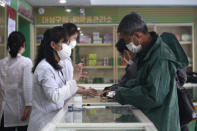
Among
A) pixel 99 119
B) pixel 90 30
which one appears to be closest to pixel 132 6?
pixel 90 30

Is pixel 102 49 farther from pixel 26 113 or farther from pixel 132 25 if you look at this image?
pixel 132 25

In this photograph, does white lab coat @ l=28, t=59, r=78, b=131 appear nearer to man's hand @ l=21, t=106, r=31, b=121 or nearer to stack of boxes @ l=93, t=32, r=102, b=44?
man's hand @ l=21, t=106, r=31, b=121

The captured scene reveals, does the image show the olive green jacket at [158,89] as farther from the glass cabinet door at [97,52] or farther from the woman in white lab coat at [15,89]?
the glass cabinet door at [97,52]

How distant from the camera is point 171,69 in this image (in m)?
Result: 2.04

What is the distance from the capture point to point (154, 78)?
1.95m

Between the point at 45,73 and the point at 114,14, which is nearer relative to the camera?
the point at 45,73

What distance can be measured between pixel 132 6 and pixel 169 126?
17.7 feet

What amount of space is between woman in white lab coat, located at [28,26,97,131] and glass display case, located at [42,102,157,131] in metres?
0.19

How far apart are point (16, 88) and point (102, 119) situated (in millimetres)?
1988

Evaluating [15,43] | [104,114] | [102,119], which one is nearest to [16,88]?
[15,43]

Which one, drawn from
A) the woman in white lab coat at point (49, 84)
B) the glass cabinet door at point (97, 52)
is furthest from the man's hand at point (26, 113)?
the glass cabinet door at point (97, 52)

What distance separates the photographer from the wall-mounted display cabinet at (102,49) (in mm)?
7066

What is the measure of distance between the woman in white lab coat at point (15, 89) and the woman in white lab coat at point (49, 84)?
3.20ft

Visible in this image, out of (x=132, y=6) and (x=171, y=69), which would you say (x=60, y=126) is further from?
(x=132, y=6)
